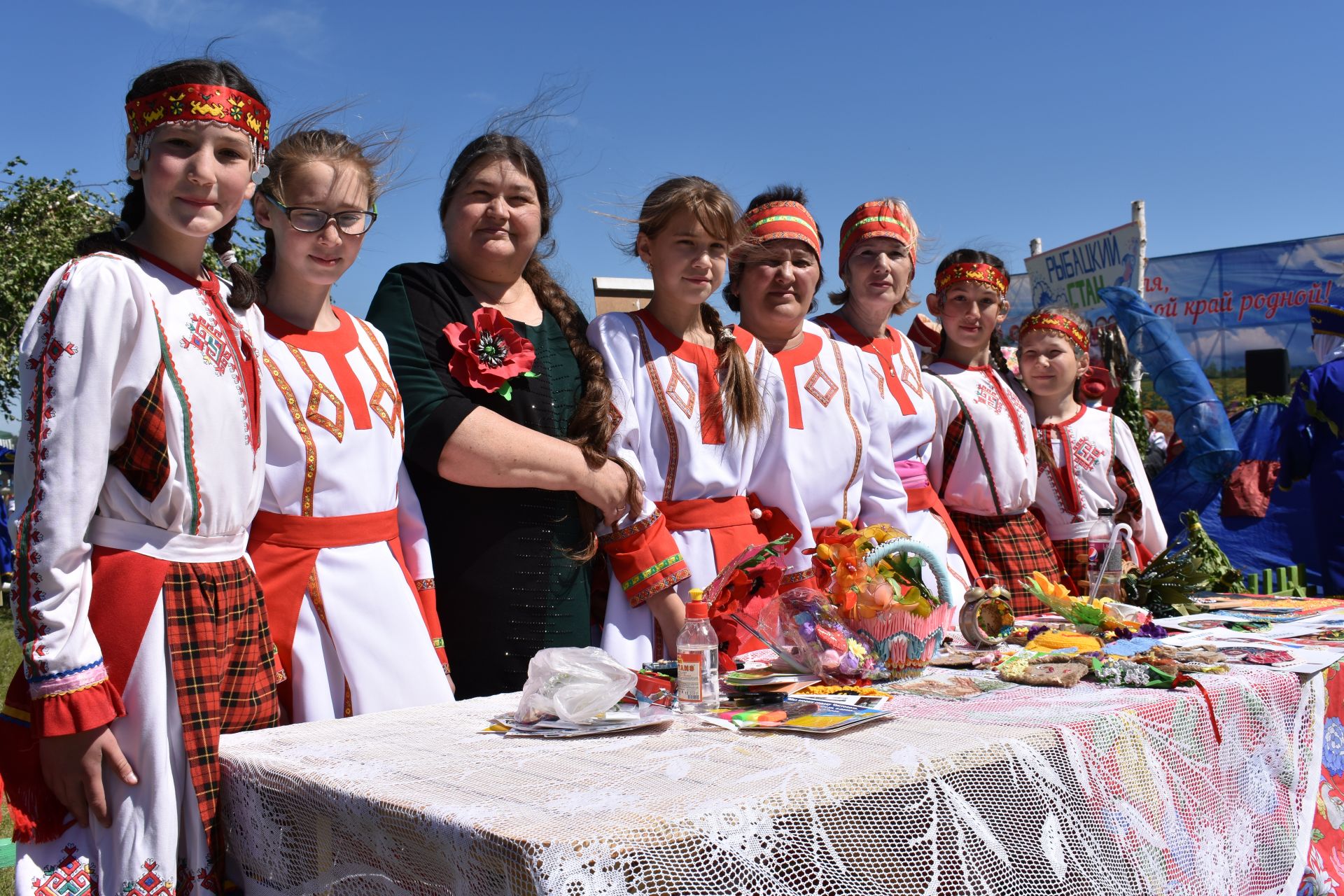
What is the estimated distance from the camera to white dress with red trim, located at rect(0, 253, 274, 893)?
5.34ft

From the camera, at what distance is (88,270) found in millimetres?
1739

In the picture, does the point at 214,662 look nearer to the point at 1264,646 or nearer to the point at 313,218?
the point at 313,218

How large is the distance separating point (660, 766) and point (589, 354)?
5.00ft

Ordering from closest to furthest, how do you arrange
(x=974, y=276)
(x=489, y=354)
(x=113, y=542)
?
(x=113, y=542), (x=489, y=354), (x=974, y=276)

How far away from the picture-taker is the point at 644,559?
2.65 metres

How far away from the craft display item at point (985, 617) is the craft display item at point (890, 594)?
12.3 inches

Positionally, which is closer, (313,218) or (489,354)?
(313,218)

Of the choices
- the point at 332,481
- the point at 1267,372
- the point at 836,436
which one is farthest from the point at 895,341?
the point at 1267,372

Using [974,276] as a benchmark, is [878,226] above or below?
above

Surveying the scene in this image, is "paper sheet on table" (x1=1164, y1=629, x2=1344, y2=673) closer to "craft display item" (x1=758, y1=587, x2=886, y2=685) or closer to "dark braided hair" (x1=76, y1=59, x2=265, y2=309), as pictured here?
"craft display item" (x1=758, y1=587, x2=886, y2=685)

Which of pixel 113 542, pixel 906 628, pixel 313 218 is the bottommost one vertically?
pixel 906 628

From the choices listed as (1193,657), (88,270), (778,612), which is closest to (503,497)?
(778,612)

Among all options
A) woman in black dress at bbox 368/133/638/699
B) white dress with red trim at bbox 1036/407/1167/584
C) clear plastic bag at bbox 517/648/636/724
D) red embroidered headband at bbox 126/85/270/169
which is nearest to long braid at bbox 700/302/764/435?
woman in black dress at bbox 368/133/638/699

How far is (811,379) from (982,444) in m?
1.06
